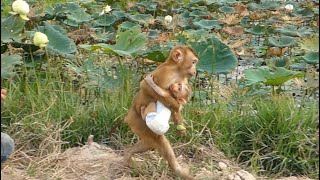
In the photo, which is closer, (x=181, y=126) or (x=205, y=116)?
(x=181, y=126)

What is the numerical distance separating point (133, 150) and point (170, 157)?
0.76 ft

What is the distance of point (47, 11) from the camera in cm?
587

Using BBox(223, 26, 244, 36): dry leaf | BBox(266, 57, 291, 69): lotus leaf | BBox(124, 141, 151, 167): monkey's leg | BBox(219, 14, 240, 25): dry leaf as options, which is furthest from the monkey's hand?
BBox(219, 14, 240, 25): dry leaf

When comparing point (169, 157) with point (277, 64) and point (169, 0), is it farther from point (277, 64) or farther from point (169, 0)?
point (169, 0)

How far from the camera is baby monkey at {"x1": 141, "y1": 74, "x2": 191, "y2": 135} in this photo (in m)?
3.26

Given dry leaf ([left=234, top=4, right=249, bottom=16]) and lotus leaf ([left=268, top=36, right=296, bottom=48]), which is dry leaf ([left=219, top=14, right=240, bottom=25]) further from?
lotus leaf ([left=268, top=36, right=296, bottom=48])

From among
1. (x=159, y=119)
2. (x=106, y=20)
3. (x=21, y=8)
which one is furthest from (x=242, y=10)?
(x=159, y=119)

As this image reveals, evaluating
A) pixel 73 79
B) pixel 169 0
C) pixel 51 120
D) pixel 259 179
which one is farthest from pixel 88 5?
pixel 259 179

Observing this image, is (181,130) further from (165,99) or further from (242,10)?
(242,10)

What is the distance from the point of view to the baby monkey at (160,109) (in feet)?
10.7

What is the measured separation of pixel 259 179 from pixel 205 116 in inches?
21.6

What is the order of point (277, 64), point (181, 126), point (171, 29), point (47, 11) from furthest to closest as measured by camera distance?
point (171, 29) → point (47, 11) → point (277, 64) → point (181, 126)

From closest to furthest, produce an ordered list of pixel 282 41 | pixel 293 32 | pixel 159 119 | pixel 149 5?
pixel 159 119, pixel 282 41, pixel 293 32, pixel 149 5

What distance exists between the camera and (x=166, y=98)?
3271 millimetres
